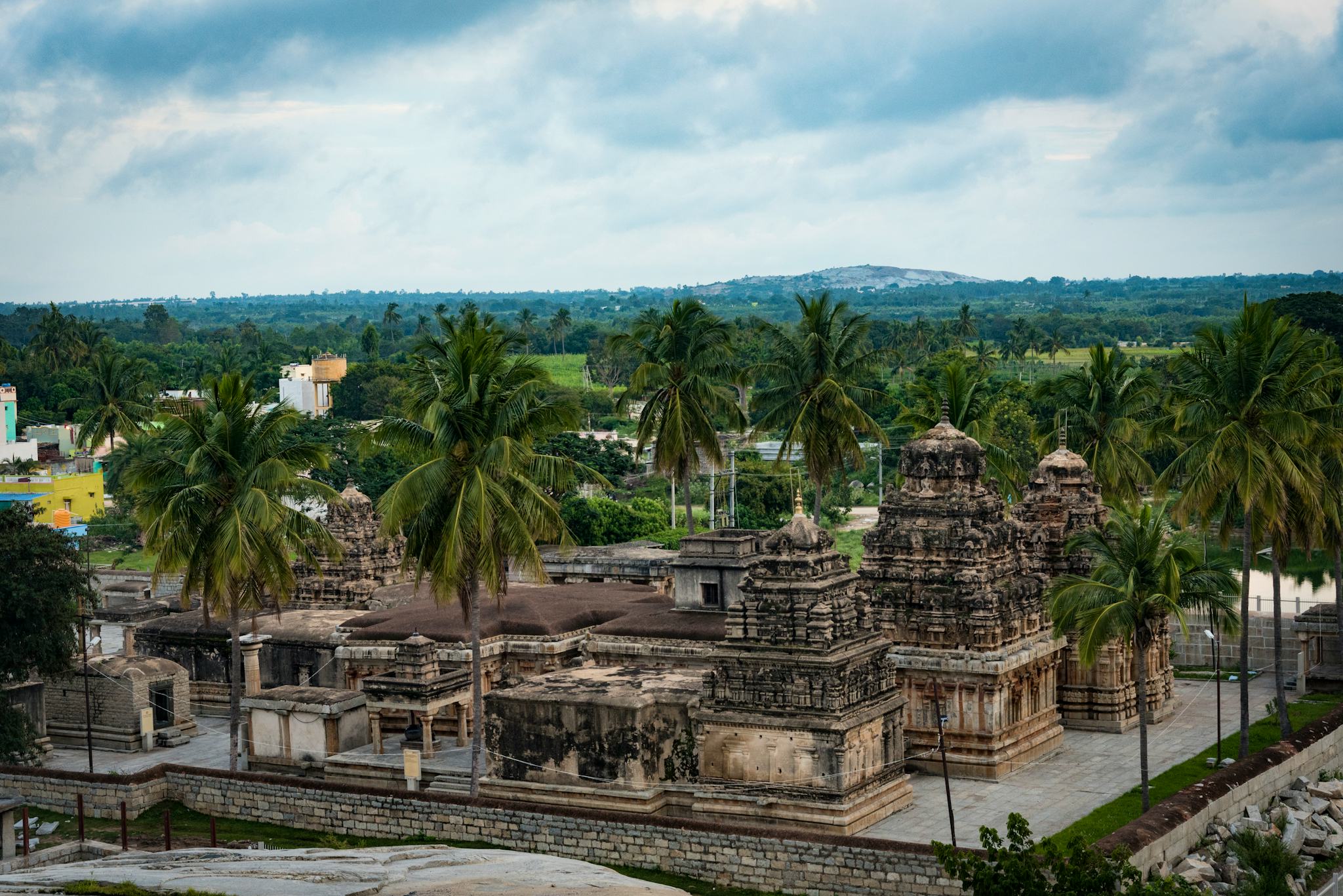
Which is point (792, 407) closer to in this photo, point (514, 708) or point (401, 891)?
point (514, 708)

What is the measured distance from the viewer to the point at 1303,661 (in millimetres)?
47094

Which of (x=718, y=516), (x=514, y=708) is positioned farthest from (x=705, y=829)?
(x=718, y=516)

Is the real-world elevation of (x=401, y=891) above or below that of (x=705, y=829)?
above

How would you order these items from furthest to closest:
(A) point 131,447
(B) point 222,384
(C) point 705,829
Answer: (A) point 131,447
(B) point 222,384
(C) point 705,829

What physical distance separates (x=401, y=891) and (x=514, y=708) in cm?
1477

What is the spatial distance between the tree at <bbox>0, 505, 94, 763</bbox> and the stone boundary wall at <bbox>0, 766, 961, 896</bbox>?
4.89 feet

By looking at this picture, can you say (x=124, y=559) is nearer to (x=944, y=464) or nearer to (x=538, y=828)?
(x=944, y=464)

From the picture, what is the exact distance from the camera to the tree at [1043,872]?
26.6 m

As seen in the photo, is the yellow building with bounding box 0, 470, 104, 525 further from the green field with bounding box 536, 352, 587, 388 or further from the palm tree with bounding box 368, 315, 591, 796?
the green field with bounding box 536, 352, 587, 388

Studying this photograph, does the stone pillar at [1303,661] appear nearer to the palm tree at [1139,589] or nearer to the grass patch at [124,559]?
the palm tree at [1139,589]

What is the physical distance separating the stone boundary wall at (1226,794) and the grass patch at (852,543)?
1465 inches

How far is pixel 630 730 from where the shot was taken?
34594 mm

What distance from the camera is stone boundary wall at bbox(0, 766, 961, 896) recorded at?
98.5 feet

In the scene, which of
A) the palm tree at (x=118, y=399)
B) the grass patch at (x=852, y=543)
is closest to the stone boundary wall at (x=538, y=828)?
the grass patch at (x=852, y=543)
